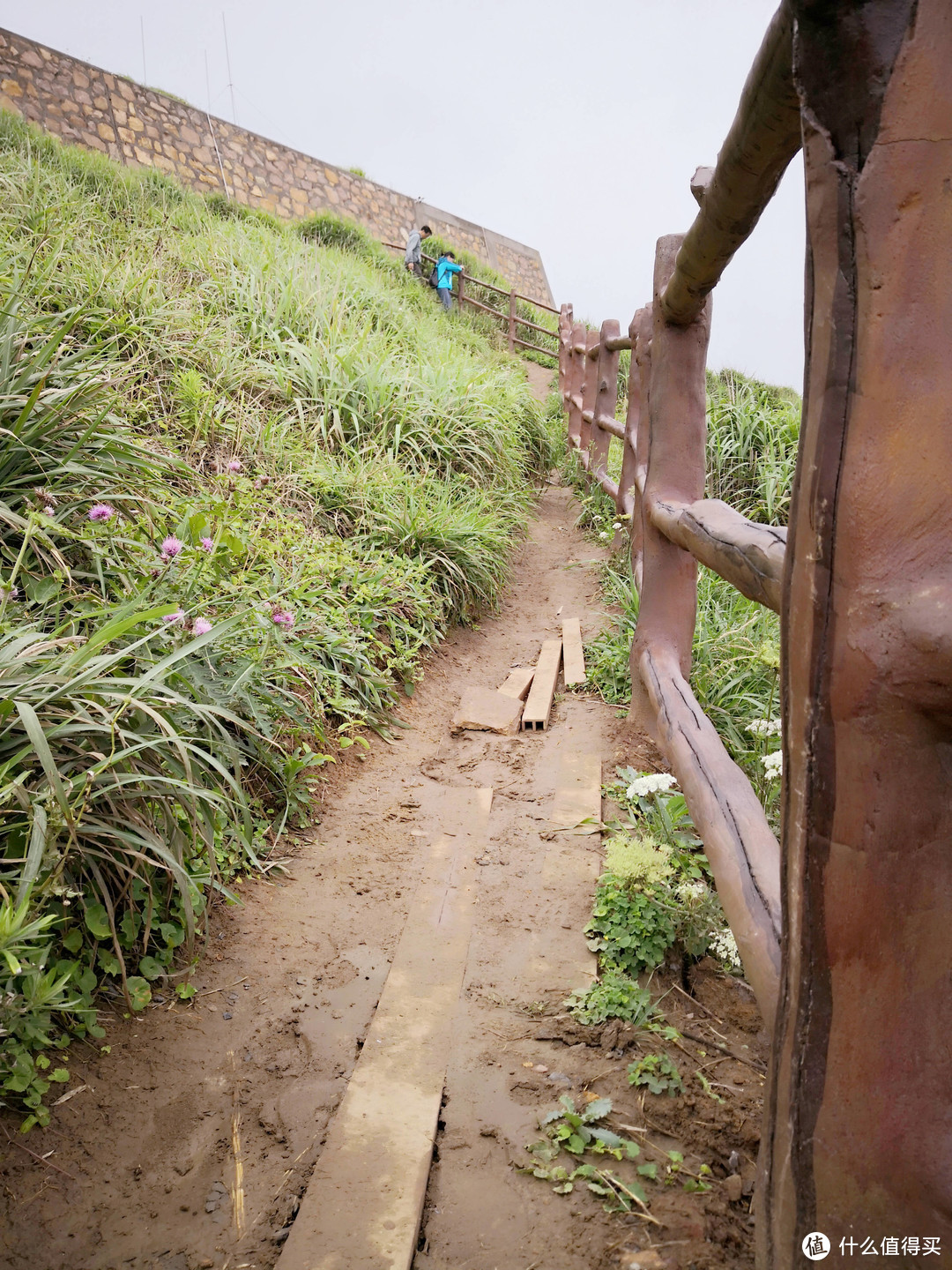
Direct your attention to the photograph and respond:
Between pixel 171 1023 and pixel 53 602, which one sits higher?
pixel 53 602

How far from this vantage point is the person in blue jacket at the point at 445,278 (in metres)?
11.5

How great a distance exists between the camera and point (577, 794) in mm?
2199

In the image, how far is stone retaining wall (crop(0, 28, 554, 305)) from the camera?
10844 millimetres

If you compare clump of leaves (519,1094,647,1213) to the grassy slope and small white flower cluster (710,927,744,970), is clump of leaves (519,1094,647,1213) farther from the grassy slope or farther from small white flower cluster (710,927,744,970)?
the grassy slope

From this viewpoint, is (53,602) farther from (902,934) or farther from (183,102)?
(183,102)

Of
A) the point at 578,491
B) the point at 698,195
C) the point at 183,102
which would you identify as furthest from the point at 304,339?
the point at 183,102

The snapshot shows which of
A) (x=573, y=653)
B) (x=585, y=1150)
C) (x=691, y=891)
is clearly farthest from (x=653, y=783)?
(x=573, y=653)

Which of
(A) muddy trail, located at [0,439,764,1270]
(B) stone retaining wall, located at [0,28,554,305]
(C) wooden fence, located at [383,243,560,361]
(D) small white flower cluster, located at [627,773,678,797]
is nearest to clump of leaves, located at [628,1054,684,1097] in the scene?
(A) muddy trail, located at [0,439,764,1270]

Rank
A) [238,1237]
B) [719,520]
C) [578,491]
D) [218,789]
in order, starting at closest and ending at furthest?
[238,1237] → [719,520] → [218,789] → [578,491]

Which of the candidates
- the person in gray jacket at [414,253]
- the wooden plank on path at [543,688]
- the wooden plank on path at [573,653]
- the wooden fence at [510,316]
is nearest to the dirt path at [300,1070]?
the wooden plank on path at [543,688]

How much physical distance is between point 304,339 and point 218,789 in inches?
146

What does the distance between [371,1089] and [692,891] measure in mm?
654

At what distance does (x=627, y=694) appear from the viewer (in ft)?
9.21

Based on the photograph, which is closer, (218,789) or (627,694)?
(218,789)
